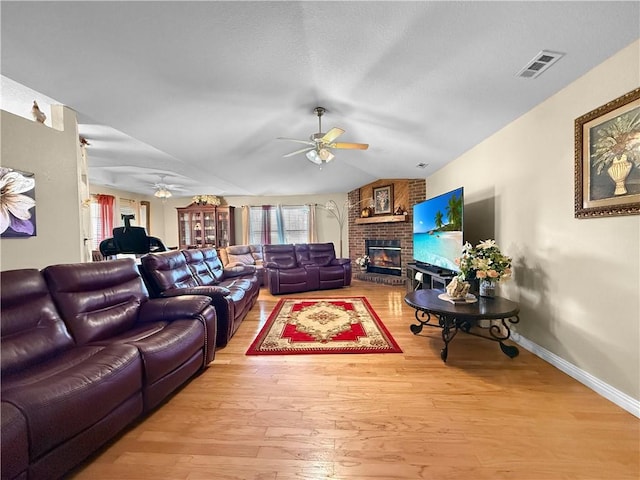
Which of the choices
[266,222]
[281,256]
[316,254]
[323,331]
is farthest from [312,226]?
[323,331]

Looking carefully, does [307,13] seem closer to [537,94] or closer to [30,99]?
[537,94]

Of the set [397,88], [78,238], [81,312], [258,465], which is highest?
[397,88]

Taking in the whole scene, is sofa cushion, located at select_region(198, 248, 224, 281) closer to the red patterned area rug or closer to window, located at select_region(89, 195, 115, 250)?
the red patterned area rug

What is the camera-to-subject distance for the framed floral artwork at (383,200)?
20.1 feet

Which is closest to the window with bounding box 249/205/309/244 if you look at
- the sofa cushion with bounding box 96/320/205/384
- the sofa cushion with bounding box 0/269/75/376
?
the sofa cushion with bounding box 96/320/205/384

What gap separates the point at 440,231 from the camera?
3.55 meters

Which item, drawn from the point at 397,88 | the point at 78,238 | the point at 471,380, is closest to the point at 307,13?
the point at 397,88

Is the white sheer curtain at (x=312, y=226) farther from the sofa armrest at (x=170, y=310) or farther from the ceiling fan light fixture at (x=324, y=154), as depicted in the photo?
the sofa armrest at (x=170, y=310)

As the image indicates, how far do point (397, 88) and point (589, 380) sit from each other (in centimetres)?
281

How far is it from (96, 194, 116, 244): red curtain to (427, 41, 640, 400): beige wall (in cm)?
772

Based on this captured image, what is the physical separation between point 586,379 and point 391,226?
4443 mm

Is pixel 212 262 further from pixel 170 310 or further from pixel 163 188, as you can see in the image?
pixel 163 188

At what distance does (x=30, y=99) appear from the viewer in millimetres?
2693

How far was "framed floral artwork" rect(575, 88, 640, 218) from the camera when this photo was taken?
64.3 inches
